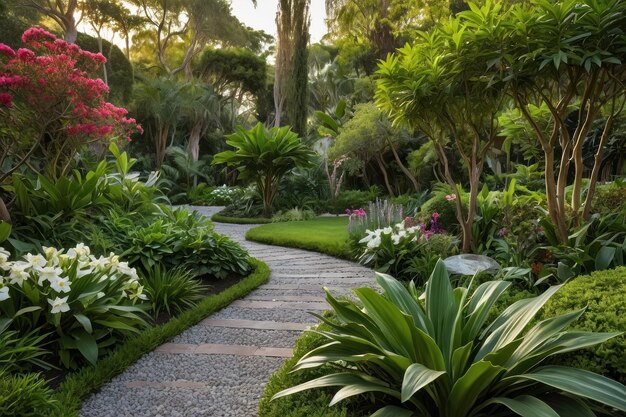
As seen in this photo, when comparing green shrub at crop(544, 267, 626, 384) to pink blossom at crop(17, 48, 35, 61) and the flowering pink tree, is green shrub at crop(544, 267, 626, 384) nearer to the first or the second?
the flowering pink tree

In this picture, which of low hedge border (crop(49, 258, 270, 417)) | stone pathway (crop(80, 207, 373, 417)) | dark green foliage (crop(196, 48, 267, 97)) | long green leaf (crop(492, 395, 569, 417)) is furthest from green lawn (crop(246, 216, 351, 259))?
dark green foliage (crop(196, 48, 267, 97))

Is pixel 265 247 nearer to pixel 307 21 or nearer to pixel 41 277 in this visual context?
pixel 41 277

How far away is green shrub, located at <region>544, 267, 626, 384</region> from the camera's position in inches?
78.0

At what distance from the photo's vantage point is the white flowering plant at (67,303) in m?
2.78

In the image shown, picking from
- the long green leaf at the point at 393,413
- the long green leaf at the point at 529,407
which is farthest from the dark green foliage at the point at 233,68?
the long green leaf at the point at 529,407

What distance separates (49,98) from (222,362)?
348 cm

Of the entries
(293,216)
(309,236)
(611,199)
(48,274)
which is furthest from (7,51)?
(293,216)

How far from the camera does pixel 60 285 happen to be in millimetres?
2783

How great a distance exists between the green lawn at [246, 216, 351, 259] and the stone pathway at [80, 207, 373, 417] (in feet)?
6.28

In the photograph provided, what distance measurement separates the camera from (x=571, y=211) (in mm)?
4672

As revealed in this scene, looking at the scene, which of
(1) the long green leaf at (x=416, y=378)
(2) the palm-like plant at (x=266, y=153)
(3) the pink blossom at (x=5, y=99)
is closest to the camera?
(1) the long green leaf at (x=416, y=378)

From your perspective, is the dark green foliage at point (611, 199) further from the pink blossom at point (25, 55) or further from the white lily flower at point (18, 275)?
the pink blossom at point (25, 55)

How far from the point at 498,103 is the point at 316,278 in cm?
266

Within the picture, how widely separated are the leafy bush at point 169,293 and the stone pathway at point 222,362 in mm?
324
